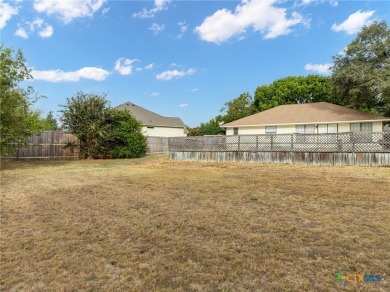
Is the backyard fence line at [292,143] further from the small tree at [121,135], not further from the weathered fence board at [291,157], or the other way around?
the small tree at [121,135]

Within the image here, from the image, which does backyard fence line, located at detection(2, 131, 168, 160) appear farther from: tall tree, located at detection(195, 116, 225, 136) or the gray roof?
tall tree, located at detection(195, 116, 225, 136)

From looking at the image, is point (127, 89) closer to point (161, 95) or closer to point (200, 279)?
point (161, 95)

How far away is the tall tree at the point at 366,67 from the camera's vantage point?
626 inches

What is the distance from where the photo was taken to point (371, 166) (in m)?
10.6

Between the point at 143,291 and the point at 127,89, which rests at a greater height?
the point at 127,89

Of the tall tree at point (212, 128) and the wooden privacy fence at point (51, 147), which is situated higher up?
the tall tree at point (212, 128)

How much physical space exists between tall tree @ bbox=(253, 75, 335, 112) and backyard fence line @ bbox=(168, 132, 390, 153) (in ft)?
68.8

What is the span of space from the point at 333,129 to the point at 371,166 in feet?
26.1

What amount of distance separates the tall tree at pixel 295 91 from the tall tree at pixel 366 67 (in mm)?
14306

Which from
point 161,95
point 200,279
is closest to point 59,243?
point 200,279

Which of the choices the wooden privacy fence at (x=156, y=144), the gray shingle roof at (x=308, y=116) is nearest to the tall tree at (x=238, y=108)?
the gray shingle roof at (x=308, y=116)

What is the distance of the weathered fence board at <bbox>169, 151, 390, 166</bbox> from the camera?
10.7m

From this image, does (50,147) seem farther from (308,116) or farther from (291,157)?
(308,116)

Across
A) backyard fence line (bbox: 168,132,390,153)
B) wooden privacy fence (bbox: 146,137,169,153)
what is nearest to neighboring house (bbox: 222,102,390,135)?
backyard fence line (bbox: 168,132,390,153)
